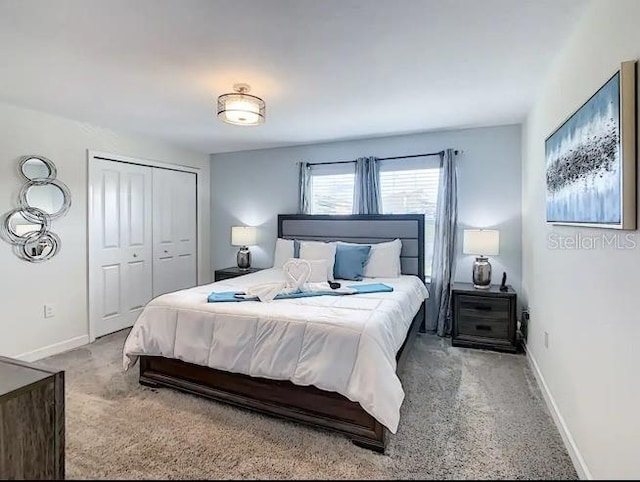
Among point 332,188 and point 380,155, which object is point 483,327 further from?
point 332,188

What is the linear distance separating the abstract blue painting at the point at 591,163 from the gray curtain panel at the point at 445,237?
1739mm

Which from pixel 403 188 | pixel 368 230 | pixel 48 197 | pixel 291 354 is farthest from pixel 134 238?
pixel 403 188

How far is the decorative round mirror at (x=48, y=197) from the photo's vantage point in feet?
10.8

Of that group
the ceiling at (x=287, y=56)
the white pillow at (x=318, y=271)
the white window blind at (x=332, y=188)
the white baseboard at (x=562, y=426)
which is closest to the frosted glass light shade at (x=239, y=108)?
the ceiling at (x=287, y=56)

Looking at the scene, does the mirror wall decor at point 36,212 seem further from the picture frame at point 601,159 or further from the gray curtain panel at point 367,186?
the picture frame at point 601,159

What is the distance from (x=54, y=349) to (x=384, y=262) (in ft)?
11.0

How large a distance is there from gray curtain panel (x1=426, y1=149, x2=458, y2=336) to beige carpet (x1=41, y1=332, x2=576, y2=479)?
1.14 ft

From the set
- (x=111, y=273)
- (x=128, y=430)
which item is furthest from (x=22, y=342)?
(x=128, y=430)

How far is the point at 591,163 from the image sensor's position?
1.66 m

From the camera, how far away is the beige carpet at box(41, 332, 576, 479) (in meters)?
0.58

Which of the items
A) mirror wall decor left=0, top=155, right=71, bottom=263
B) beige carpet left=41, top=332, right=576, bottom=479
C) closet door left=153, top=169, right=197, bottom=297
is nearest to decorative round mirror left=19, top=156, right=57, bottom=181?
mirror wall decor left=0, top=155, right=71, bottom=263

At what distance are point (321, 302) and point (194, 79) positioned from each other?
1846 mm

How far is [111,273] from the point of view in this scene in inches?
164

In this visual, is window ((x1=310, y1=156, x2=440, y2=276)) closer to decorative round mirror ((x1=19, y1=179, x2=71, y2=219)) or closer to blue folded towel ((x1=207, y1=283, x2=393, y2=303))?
blue folded towel ((x1=207, y1=283, x2=393, y2=303))
